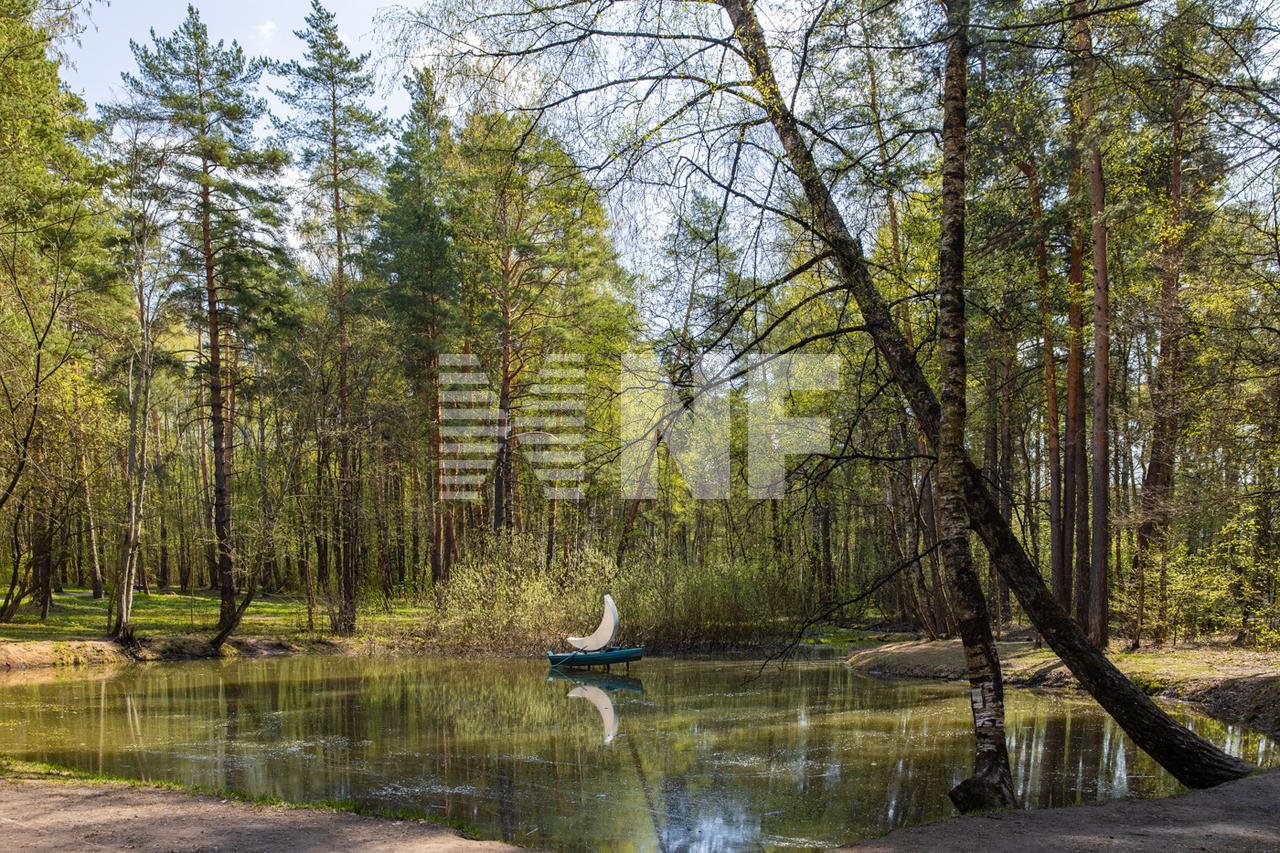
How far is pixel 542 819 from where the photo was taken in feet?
21.2

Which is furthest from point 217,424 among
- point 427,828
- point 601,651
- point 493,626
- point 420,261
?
point 427,828

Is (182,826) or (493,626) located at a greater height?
(182,826)

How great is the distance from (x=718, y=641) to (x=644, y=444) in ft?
45.8

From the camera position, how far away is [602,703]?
1262 centimetres

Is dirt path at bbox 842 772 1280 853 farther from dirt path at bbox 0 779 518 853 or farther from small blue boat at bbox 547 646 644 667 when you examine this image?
small blue boat at bbox 547 646 644 667

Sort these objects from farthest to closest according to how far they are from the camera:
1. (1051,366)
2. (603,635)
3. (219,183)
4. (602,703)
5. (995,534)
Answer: (219,183) → (603,635) → (1051,366) → (602,703) → (995,534)

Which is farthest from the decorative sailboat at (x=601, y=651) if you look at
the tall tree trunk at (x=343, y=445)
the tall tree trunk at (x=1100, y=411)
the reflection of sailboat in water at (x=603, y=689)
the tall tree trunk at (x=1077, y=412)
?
the tall tree trunk at (x=1100, y=411)

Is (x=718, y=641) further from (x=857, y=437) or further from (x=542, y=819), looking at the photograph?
(x=542, y=819)

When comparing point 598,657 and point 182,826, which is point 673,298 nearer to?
point 182,826

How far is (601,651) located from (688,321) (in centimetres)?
1075

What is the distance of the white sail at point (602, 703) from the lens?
10.4 metres

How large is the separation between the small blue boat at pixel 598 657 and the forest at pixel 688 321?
1.77 m

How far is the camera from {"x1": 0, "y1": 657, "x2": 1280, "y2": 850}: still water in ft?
21.8

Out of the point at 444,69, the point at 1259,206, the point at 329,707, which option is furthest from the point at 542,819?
the point at 1259,206
